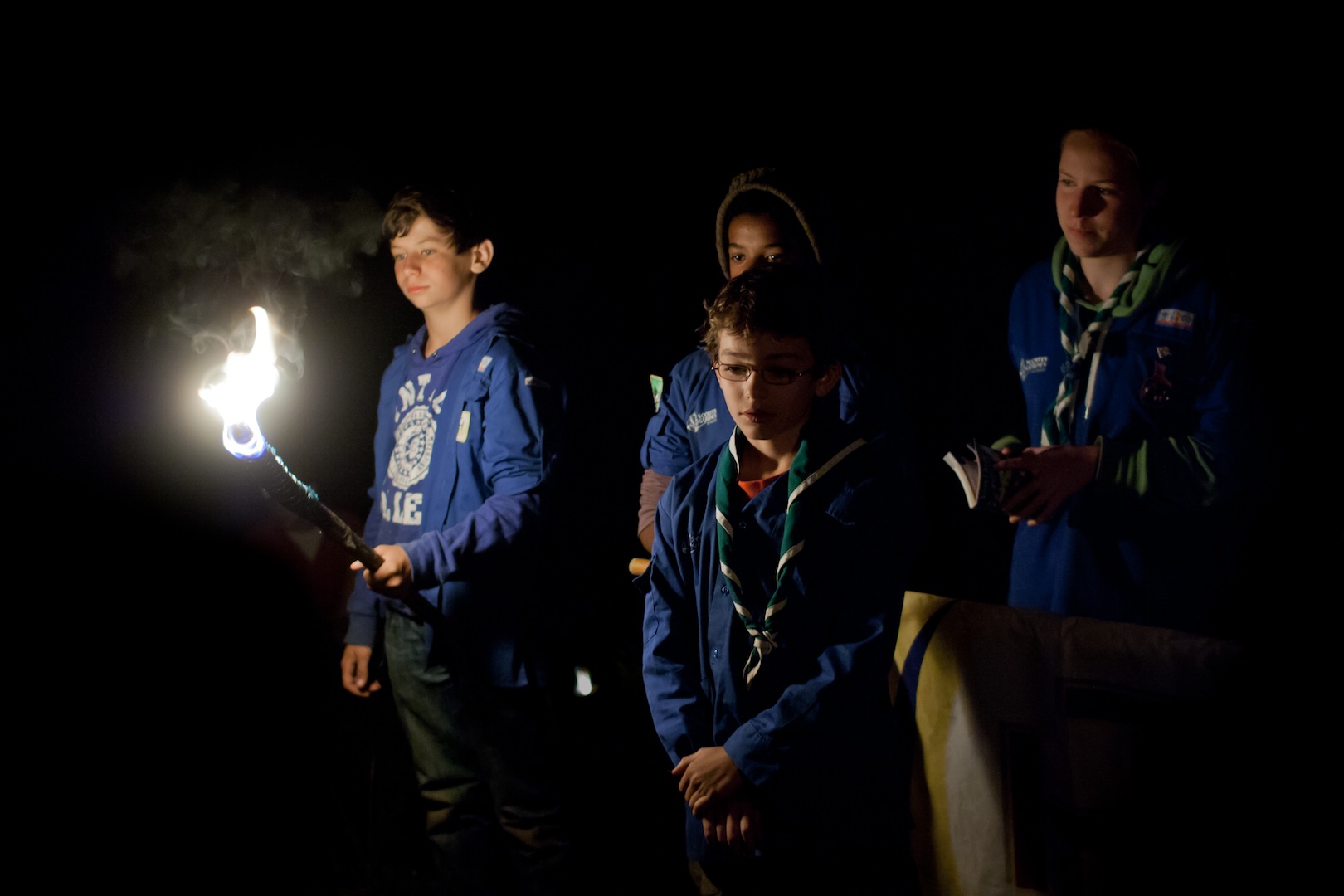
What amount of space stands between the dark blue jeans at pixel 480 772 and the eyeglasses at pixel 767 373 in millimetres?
1392

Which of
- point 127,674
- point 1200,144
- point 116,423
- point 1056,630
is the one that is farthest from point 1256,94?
point 127,674

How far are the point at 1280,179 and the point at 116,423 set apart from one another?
410cm

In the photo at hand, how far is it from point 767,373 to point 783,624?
579 millimetres

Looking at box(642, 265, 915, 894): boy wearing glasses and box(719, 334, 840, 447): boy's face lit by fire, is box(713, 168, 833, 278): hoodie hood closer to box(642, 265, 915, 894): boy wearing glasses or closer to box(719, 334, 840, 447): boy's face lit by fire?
box(642, 265, 915, 894): boy wearing glasses

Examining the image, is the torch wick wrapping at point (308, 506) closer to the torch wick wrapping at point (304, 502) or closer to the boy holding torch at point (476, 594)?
the torch wick wrapping at point (304, 502)

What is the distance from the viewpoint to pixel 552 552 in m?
2.96

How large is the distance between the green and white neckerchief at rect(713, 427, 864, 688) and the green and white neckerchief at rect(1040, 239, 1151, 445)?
724 millimetres

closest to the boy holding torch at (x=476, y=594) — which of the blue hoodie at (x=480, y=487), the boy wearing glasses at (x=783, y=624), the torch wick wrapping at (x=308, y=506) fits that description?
the blue hoodie at (x=480, y=487)

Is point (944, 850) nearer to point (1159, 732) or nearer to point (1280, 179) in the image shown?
point (1159, 732)

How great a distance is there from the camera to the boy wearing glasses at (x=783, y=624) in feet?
6.01

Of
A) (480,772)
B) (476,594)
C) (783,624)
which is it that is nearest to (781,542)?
(783,624)

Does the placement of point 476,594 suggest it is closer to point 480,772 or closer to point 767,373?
point 480,772

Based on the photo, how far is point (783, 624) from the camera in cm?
194

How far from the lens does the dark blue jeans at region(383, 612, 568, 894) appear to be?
2711 millimetres
